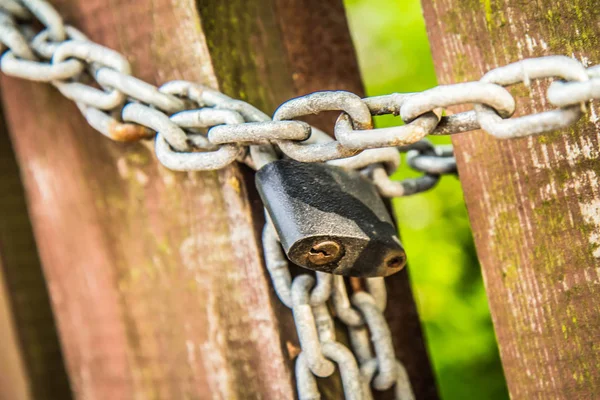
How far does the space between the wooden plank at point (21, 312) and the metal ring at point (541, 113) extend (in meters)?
1.23

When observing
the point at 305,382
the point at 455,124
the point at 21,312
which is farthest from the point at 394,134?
the point at 21,312

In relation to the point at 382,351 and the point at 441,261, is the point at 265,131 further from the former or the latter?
the point at 441,261

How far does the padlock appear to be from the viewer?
70 cm

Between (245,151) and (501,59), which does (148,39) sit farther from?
(501,59)

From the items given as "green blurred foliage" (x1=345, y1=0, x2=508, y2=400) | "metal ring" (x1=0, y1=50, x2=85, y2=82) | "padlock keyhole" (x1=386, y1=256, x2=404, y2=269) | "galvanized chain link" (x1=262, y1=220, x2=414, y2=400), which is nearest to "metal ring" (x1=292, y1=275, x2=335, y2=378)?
"galvanized chain link" (x1=262, y1=220, x2=414, y2=400)

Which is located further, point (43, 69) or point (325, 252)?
point (43, 69)

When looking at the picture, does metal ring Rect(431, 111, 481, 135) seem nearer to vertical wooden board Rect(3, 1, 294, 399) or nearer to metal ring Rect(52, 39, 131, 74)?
vertical wooden board Rect(3, 1, 294, 399)

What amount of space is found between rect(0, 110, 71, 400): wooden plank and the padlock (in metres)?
0.92

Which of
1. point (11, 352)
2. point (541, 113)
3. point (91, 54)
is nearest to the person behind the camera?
point (541, 113)

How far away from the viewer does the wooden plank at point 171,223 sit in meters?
0.81

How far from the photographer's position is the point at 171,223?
887mm

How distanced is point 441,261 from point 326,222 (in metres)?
1.33

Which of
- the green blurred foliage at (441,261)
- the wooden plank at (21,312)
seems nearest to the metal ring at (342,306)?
the wooden plank at (21,312)

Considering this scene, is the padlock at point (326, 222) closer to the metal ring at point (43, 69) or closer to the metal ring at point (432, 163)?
the metal ring at point (432, 163)
